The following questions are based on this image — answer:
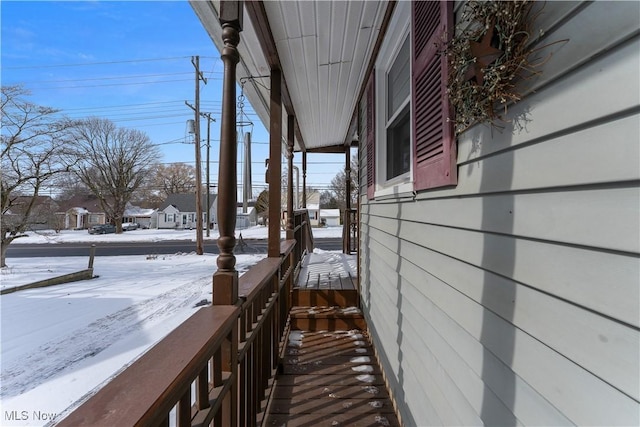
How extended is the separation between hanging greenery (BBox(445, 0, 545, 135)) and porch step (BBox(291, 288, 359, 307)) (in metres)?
3.42

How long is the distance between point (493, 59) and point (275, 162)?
8.37 ft

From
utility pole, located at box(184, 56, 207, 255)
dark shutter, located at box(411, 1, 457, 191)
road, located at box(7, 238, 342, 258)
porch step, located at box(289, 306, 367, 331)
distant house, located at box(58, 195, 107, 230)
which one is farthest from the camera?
distant house, located at box(58, 195, 107, 230)

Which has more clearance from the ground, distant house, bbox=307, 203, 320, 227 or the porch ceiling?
the porch ceiling

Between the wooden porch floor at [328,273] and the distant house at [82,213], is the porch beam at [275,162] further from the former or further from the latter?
the distant house at [82,213]

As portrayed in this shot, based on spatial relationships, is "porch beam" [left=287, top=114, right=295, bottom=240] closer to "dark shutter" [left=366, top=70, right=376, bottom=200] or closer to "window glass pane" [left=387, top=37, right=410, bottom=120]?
"dark shutter" [left=366, top=70, right=376, bottom=200]

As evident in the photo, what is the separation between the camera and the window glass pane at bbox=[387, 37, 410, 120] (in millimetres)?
2545

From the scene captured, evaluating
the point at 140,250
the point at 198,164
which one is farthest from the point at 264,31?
the point at 140,250

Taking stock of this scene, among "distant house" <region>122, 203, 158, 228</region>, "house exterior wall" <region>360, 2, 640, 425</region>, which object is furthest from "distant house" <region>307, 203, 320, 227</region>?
"house exterior wall" <region>360, 2, 640, 425</region>

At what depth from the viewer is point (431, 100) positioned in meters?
1.61

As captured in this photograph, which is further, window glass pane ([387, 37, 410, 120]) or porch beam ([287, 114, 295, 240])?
porch beam ([287, 114, 295, 240])

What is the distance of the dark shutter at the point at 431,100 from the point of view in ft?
4.58

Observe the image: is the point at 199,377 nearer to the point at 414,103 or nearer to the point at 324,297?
the point at 414,103

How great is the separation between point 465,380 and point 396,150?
2.16 meters

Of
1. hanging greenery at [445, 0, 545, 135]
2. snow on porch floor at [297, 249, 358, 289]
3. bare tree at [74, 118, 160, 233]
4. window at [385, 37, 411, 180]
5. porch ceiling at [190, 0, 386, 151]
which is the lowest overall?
snow on porch floor at [297, 249, 358, 289]
